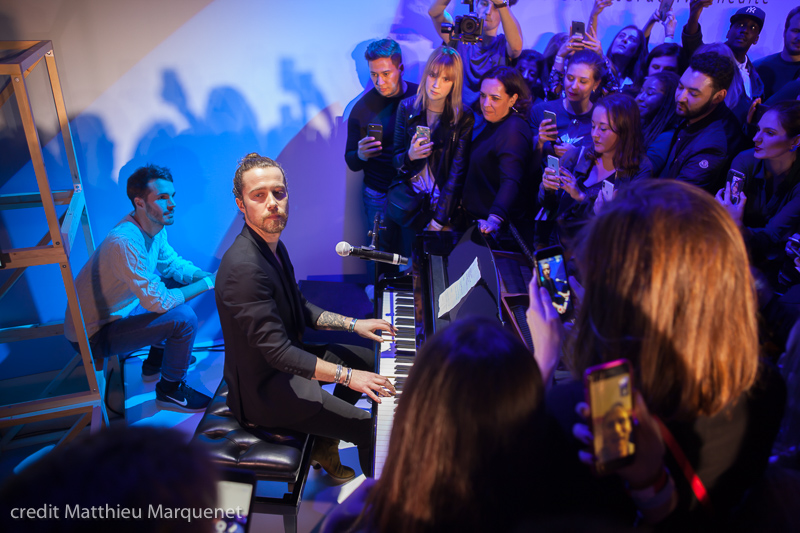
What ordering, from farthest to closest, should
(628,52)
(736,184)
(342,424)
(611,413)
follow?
(628,52), (736,184), (342,424), (611,413)

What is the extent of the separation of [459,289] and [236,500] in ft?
4.04

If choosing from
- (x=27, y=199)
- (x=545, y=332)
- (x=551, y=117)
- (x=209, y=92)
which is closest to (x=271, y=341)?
(x=545, y=332)

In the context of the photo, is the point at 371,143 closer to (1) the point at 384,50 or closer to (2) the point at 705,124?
(1) the point at 384,50

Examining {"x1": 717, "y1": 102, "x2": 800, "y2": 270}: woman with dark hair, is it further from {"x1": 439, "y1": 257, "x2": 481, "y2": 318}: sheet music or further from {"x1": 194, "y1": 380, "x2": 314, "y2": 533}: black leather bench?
{"x1": 194, "y1": 380, "x2": 314, "y2": 533}: black leather bench

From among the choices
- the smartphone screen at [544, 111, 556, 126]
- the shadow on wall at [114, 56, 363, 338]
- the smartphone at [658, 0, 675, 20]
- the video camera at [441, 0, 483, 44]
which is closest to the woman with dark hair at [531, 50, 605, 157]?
the smartphone screen at [544, 111, 556, 126]

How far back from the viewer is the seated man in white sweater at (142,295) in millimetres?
3029

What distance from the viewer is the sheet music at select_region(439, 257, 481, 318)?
210 centimetres

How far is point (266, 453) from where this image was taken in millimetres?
2129

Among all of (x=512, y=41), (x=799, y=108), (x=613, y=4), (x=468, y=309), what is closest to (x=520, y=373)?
(x=468, y=309)

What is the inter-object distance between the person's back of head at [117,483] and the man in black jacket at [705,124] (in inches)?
140

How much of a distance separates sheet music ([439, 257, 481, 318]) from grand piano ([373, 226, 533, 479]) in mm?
24

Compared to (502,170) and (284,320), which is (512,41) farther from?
(284,320)

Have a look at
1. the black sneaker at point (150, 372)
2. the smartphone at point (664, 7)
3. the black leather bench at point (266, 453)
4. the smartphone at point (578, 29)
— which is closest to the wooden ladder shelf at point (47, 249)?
the black sneaker at point (150, 372)

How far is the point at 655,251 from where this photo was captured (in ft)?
3.34
